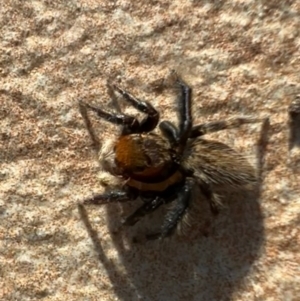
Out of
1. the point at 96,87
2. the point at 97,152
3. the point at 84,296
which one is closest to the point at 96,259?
the point at 84,296

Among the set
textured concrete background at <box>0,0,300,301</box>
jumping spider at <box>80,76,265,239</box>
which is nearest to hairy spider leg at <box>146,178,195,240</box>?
jumping spider at <box>80,76,265,239</box>

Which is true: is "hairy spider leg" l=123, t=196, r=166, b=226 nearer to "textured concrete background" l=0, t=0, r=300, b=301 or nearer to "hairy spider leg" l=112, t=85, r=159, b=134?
"textured concrete background" l=0, t=0, r=300, b=301

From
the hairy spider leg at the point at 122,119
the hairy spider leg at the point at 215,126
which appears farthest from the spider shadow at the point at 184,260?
the hairy spider leg at the point at 122,119

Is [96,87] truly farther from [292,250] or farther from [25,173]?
[292,250]

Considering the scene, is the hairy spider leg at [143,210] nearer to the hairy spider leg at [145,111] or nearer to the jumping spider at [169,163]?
the jumping spider at [169,163]

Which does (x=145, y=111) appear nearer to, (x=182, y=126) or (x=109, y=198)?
(x=182, y=126)

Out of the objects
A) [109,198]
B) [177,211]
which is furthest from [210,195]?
[109,198]
